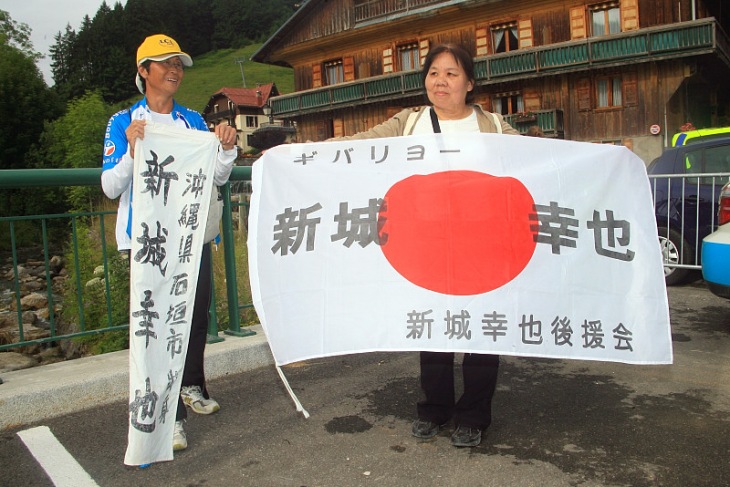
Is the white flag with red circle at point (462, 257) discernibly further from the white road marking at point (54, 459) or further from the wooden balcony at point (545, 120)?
the wooden balcony at point (545, 120)

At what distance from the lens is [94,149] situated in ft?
106

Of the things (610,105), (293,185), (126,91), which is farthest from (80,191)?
(126,91)

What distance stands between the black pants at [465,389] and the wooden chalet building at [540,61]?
20.2 metres

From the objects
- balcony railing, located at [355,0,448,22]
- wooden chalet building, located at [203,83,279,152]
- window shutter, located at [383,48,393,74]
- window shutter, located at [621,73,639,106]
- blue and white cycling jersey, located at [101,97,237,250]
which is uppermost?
wooden chalet building, located at [203,83,279,152]

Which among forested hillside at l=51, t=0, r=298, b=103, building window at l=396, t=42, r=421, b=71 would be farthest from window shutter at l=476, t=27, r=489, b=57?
forested hillside at l=51, t=0, r=298, b=103

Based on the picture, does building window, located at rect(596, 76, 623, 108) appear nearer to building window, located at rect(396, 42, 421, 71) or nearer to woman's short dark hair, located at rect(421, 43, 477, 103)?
building window, located at rect(396, 42, 421, 71)

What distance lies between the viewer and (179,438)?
3.21 metres

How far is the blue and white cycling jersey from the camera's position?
10.0ft

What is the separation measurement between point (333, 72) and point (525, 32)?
10930 mm

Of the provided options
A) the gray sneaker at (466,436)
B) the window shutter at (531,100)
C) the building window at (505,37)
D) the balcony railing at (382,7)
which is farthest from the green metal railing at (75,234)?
the balcony railing at (382,7)

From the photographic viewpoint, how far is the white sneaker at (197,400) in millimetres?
3695

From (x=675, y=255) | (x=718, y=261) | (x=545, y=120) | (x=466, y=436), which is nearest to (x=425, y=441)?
(x=466, y=436)

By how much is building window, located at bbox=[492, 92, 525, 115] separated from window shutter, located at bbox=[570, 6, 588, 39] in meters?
3.20

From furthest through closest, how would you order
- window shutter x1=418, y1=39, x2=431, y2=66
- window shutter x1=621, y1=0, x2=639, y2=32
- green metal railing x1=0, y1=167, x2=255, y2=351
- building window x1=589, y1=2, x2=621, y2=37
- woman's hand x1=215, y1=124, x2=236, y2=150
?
window shutter x1=418, y1=39, x2=431, y2=66, building window x1=589, y1=2, x2=621, y2=37, window shutter x1=621, y1=0, x2=639, y2=32, green metal railing x1=0, y1=167, x2=255, y2=351, woman's hand x1=215, y1=124, x2=236, y2=150
